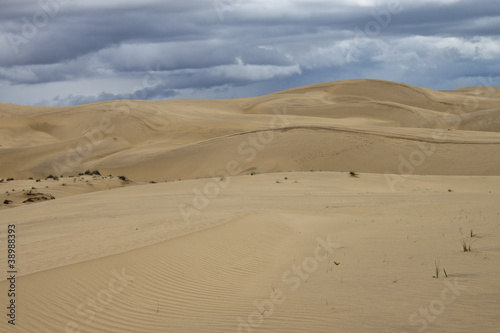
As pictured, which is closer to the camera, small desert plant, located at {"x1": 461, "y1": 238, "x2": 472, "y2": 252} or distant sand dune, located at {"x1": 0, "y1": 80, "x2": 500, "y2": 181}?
small desert plant, located at {"x1": 461, "y1": 238, "x2": 472, "y2": 252}

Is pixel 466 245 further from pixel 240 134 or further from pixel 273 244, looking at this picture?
pixel 240 134

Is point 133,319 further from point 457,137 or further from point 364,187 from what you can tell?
point 457,137

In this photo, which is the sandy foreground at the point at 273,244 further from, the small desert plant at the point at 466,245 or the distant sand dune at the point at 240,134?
the distant sand dune at the point at 240,134

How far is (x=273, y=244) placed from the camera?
12.4m

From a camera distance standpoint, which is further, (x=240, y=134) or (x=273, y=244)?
(x=240, y=134)

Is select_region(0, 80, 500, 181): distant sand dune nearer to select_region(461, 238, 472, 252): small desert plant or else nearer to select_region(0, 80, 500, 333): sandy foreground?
select_region(0, 80, 500, 333): sandy foreground

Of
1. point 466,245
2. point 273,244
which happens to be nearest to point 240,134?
point 273,244

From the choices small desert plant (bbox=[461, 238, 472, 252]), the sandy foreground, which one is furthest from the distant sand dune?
small desert plant (bbox=[461, 238, 472, 252])

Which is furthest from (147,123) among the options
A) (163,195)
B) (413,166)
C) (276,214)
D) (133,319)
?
(133,319)

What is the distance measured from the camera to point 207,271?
9750 mm

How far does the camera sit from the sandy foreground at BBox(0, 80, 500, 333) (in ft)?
23.3

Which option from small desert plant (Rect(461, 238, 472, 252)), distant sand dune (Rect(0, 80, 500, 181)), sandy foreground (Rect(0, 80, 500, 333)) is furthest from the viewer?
distant sand dune (Rect(0, 80, 500, 181))

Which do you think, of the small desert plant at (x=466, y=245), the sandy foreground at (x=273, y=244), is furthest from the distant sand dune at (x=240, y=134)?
the small desert plant at (x=466, y=245)

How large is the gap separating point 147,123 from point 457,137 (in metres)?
27.5
